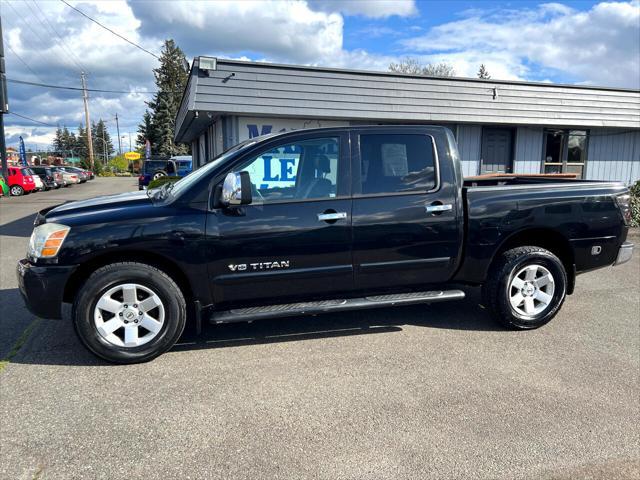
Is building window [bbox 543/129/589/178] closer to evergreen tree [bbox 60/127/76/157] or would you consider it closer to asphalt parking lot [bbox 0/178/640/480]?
asphalt parking lot [bbox 0/178/640/480]

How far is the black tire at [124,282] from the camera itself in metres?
3.66

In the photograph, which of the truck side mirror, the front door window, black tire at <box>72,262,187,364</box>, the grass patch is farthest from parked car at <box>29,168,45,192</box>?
the truck side mirror

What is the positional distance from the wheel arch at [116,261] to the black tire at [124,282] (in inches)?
3.5

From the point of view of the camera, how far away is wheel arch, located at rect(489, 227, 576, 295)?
461cm

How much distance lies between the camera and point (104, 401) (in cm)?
325

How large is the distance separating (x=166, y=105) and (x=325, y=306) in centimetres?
6336

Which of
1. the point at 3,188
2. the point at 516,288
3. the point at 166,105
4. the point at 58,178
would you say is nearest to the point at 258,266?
the point at 516,288

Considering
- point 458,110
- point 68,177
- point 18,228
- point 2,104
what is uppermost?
point 2,104

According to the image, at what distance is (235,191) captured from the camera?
3816 millimetres

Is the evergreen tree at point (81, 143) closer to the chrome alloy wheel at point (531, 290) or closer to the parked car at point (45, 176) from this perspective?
the parked car at point (45, 176)

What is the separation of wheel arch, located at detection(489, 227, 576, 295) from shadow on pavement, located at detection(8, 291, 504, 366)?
730mm

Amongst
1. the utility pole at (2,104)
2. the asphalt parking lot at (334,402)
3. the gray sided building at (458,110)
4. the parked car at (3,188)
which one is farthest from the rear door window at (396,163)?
the parked car at (3,188)

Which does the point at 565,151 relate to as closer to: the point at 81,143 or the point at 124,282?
the point at 124,282

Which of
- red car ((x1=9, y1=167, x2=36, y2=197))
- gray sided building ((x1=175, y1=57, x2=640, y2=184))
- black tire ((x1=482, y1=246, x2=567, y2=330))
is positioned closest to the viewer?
black tire ((x1=482, y1=246, x2=567, y2=330))
